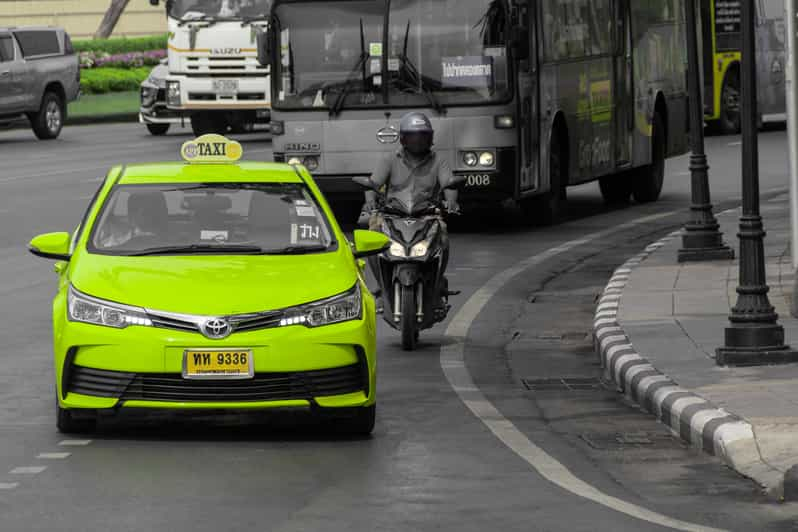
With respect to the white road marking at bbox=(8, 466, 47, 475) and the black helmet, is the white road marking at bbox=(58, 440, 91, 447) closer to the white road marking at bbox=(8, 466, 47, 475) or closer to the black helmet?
the white road marking at bbox=(8, 466, 47, 475)

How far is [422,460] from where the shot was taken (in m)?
9.72

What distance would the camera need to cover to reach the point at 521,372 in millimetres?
13062

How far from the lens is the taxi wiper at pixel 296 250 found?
1092cm

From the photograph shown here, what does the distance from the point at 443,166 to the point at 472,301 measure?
2671 millimetres

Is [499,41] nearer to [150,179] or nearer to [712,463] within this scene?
[150,179]

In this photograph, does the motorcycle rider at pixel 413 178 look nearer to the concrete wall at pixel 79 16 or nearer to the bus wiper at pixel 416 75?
the bus wiper at pixel 416 75

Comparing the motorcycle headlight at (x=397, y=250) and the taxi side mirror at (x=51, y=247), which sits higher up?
the taxi side mirror at (x=51, y=247)

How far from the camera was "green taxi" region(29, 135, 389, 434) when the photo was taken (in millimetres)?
9922

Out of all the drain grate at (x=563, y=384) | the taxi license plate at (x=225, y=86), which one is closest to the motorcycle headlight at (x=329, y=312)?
the drain grate at (x=563, y=384)

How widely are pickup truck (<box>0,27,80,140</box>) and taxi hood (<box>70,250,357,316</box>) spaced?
3007 centimetres

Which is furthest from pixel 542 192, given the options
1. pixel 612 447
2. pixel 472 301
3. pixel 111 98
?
pixel 111 98

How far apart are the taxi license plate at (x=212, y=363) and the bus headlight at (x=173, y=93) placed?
29110 mm

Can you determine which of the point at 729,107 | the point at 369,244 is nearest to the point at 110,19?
the point at 729,107

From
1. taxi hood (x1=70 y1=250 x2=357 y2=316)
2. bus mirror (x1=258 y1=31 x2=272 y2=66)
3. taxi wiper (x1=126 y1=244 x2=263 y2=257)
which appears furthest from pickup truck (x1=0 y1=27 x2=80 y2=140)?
taxi hood (x1=70 y1=250 x2=357 y2=316)
